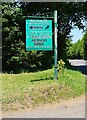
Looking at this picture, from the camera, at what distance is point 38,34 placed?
47.9 ft

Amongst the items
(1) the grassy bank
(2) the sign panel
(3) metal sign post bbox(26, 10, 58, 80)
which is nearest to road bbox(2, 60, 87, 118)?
(1) the grassy bank

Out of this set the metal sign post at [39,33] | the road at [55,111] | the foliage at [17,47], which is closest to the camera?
the road at [55,111]

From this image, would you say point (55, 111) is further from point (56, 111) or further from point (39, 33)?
point (39, 33)

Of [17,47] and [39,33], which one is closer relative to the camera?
[39,33]

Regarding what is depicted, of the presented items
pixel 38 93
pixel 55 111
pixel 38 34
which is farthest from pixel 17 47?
pixel 55 111

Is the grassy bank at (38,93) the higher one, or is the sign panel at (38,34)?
the sign panel at (38,34)

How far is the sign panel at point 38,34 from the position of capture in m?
14.4

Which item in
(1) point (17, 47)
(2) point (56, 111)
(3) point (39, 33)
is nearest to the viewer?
(2) point (56, 111)

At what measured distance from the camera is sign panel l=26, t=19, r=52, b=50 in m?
14.4

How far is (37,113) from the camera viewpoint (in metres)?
9.28

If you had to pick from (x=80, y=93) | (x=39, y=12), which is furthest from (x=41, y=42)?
(x=39, y=12)

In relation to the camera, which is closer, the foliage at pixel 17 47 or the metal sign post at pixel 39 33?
the metal sign post at pixel 39 33

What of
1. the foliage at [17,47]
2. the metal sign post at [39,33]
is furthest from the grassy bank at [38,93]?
the foliage at [17,47]

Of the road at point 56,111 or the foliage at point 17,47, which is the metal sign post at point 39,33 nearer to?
the road at point 56,111
